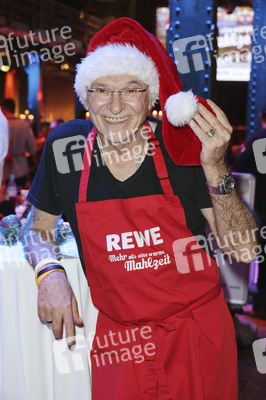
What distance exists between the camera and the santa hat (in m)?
1.66

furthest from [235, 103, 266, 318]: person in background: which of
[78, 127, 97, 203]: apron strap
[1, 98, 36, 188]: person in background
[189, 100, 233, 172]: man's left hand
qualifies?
[189, 100, 233, 172]: man's left hand

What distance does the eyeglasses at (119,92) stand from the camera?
169cm

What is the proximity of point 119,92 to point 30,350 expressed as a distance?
46.0 inches

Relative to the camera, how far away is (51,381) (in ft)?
7.06

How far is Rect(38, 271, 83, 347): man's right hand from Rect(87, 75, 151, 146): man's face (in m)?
0.52

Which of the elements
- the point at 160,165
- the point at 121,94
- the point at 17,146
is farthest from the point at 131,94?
the point at 17,146

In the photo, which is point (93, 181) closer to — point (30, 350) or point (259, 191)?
point (30, 350)

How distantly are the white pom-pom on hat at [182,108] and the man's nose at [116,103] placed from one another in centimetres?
18

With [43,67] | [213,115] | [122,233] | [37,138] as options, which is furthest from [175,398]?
[43,67]

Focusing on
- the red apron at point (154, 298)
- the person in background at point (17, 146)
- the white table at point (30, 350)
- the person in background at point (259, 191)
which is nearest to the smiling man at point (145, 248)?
the red apron at point (154, 298)

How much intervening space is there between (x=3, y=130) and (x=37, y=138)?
780cm

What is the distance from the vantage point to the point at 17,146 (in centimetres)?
645

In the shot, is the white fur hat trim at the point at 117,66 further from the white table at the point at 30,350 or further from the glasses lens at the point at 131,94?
the white table at the point at 30,350

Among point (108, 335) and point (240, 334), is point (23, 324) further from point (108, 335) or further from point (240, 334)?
point (240, 334)
